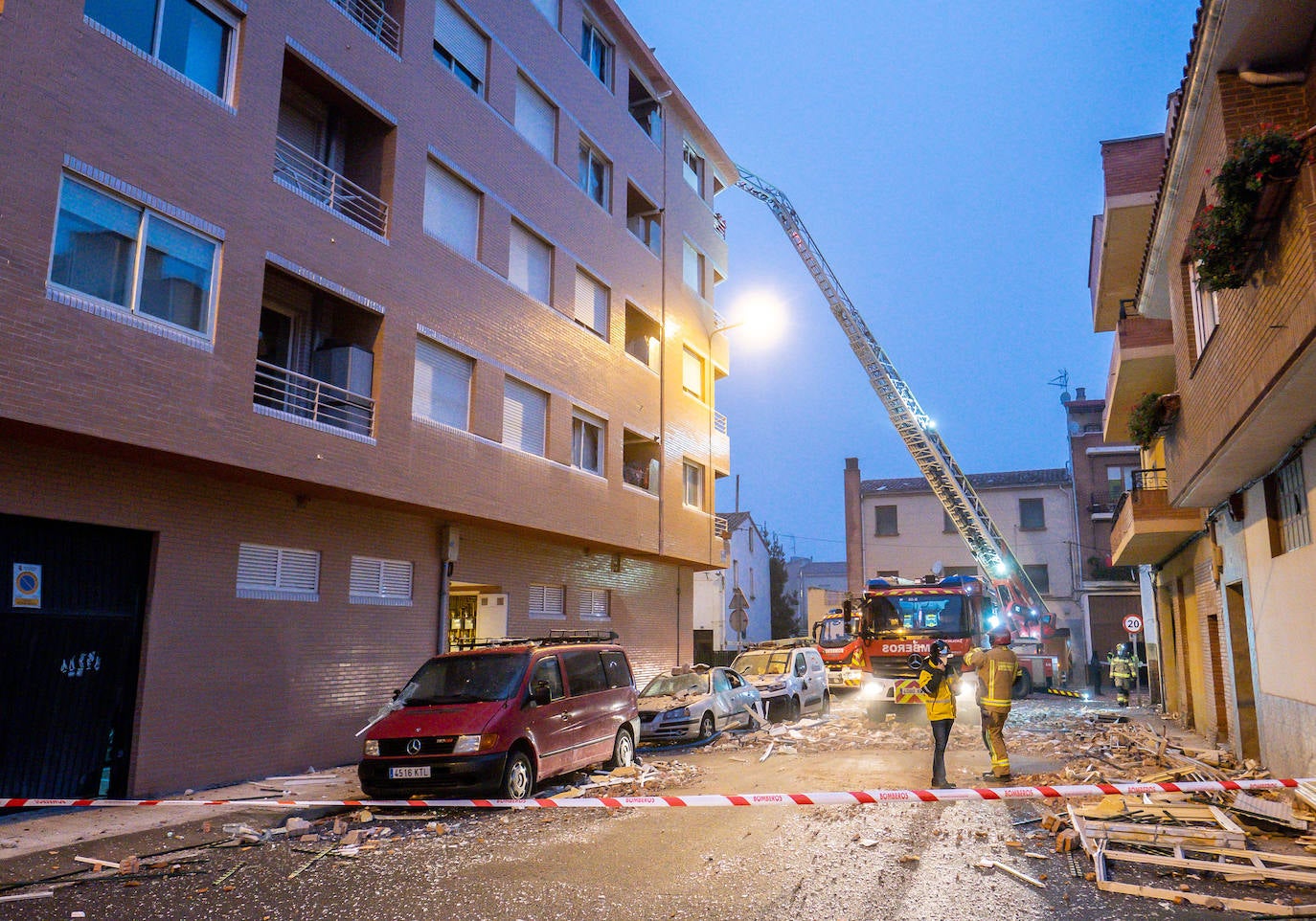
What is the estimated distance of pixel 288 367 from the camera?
1446 centimetres

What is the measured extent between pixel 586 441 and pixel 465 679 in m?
10.4

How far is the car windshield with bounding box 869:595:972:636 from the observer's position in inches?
816

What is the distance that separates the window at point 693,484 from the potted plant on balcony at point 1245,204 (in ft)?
60.2

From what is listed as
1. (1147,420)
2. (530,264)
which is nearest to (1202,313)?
(1147,420)

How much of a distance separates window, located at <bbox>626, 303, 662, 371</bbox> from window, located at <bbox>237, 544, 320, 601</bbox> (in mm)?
11904

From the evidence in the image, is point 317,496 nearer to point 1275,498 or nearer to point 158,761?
point 158,761

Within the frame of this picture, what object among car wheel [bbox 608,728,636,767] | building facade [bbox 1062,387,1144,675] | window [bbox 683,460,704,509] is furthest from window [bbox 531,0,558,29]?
building facade [bbox 1062,387,1144,675]

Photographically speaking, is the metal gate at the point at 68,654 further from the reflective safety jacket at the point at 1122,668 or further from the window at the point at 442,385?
the reflective safety jacket at the point at 1122,668

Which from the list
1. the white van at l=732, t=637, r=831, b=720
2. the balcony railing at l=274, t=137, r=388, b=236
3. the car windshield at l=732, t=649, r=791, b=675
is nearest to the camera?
the balcony railing at l=274, t=137, r=388, b=236

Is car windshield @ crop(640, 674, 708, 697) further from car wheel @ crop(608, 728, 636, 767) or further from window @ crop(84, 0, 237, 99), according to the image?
window @ crop(84, 0, 237, 99)

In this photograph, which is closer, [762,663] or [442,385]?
[442,385]

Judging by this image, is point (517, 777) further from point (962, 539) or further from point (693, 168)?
point (962, 539)

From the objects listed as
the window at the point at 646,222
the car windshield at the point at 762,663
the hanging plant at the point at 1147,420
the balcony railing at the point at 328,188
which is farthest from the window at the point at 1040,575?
the balcony railing at the point at 328,188

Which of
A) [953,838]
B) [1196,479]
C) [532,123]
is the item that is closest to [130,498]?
[953,838]
